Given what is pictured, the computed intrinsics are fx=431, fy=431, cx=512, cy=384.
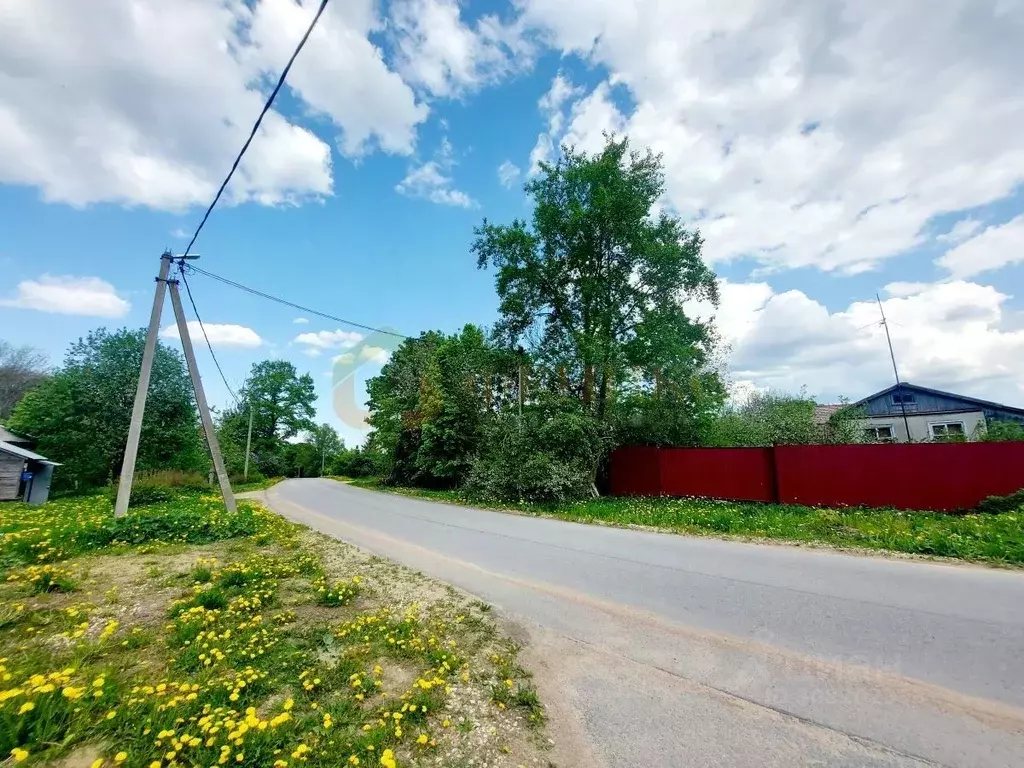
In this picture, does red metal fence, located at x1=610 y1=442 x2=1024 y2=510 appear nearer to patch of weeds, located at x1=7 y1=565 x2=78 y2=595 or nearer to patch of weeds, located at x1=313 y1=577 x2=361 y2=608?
patch of weeds, located at x1=313 y1=577 x2=361 y2=608

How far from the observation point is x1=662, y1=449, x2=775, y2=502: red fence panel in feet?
40.9

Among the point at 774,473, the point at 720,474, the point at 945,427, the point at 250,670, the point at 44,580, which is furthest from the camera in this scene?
the point at 945,427

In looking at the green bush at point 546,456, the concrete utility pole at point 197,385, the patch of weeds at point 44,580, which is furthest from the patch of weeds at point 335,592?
the green bush at point 546,456

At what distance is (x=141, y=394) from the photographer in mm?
9586

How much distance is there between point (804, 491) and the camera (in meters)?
11.7

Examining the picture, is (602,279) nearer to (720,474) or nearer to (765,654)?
(720,474)

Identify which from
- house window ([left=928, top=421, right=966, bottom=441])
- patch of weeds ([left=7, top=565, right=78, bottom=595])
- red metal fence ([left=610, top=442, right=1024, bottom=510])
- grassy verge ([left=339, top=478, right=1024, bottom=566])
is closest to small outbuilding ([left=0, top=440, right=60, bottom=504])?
patch of weeds ([left=7, top=565, right=78, bottom=595])

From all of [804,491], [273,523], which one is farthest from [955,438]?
[273,523]

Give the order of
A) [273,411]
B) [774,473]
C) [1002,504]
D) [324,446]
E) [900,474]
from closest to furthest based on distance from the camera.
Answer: [1002,504] < [900,474] < [774,473] < [273,411] < [324,446]

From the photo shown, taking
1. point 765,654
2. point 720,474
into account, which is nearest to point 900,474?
point 720,474

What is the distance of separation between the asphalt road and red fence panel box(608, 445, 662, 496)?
7.29 m

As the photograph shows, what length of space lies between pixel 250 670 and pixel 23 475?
27452 millimetres

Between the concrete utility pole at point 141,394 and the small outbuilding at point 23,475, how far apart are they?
14.8 m

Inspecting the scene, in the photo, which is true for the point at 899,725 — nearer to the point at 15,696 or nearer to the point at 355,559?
the point at 15,696
